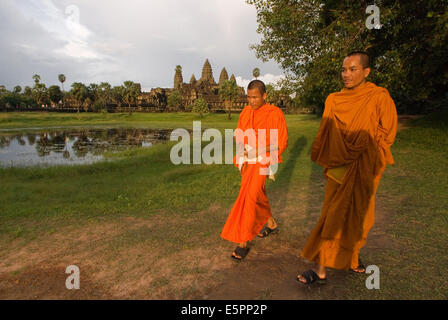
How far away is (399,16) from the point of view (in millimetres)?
8945

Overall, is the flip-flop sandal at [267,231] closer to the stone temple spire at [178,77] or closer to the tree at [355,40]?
the tree at [355,40]

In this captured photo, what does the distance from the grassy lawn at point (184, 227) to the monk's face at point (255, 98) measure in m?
1.99

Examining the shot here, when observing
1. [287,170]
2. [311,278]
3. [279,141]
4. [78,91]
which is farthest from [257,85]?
[78,91]

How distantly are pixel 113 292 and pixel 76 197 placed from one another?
4510mm

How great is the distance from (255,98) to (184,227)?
2410mm

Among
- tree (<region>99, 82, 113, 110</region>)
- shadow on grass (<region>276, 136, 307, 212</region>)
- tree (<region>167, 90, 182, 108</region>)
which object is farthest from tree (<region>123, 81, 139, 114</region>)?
shadow on grass (<region>276, 136, 307, 212</region>)

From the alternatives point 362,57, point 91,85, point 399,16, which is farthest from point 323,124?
point 91,85

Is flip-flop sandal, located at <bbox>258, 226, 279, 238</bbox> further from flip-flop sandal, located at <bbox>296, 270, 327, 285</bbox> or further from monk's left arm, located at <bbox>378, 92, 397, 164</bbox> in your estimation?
monk's left arm, located at <bbox>378, 92, 397, 164</bbox>

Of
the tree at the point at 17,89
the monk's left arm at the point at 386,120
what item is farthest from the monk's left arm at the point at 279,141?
the tree at the point at 17,89

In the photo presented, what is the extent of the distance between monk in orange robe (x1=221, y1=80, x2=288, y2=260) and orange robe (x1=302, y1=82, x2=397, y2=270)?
0.81 metres

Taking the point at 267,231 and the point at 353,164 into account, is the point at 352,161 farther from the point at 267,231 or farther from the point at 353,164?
the point at 267,231

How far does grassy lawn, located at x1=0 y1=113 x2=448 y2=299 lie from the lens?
2.88 metres

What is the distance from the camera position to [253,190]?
3.47 metres
